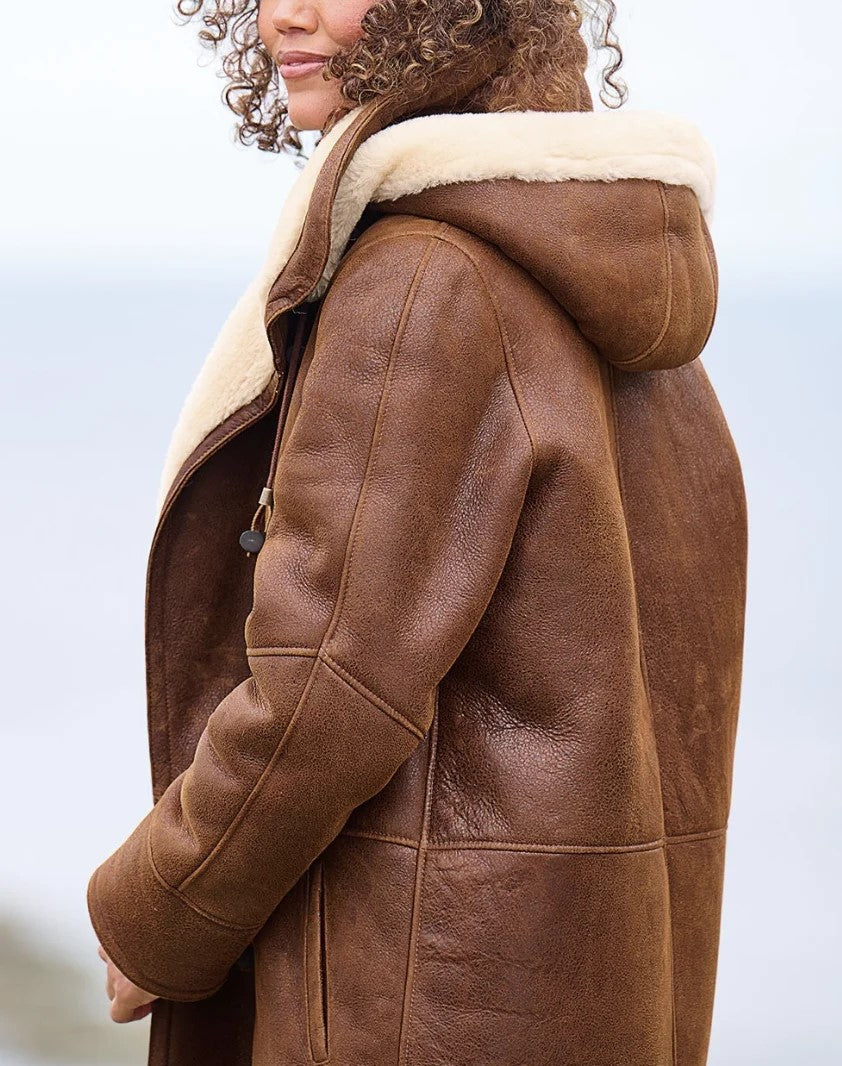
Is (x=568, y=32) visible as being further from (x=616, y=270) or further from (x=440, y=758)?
(x=440, y=758)

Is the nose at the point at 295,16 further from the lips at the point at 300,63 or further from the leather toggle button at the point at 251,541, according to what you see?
the leather toggle button at the point at 251,541

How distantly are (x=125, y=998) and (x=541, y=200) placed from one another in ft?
2.94

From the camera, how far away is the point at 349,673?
1223 millimetres

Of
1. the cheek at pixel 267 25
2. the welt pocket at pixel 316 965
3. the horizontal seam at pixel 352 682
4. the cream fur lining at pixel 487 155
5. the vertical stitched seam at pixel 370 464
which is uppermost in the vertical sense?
the cheek at pixel 267 25

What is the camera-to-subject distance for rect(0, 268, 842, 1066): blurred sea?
3074mm

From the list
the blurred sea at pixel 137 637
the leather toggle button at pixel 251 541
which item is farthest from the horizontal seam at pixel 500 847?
the blurred sea at pixel 137 637

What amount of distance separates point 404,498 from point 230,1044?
71 centimetres

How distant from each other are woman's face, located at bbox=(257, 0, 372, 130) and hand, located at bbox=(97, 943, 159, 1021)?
858mm

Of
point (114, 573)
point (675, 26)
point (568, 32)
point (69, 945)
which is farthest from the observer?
point (114, 573)

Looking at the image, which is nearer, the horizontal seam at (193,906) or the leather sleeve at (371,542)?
the leather sleeve at (371,542)

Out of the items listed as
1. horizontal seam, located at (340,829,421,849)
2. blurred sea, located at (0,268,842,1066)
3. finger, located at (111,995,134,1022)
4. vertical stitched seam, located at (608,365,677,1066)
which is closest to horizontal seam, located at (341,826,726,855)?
horizontal seam, located at (340,829,421,849)

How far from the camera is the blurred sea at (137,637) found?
3074 mm

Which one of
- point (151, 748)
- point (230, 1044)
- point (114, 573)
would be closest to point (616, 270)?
point (151, 748)

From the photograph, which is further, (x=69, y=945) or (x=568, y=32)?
(x=69, y=945)
